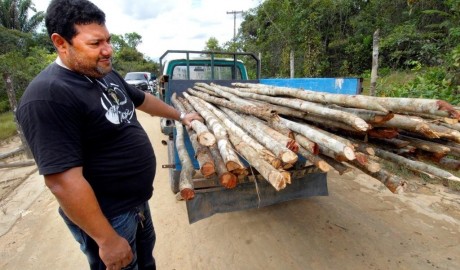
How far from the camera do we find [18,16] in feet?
72.5

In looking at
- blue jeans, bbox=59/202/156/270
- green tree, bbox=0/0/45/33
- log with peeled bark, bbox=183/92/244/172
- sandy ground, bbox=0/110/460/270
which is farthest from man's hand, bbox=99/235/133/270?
green tree, bbox=0/0/45/33

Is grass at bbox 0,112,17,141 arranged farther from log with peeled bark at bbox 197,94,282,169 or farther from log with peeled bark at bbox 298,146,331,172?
log with peeled bark at bbox 298,146,331,172

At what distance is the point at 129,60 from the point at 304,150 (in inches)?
1554

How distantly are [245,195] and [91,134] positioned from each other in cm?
155

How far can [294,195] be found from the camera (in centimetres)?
281

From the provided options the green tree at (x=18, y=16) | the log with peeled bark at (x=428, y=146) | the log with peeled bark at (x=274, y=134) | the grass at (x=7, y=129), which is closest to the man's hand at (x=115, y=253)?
the log with peeled bark at (x=274, y=134)

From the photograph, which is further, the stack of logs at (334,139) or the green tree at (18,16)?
the green tree at (18,16)

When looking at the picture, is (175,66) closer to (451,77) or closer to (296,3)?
(451,77)

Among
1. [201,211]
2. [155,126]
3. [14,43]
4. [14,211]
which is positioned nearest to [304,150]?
[201,211]

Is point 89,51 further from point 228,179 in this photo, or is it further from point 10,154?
point 10,154

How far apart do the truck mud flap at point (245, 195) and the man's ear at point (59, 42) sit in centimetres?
139

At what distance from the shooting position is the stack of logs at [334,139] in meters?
1.62

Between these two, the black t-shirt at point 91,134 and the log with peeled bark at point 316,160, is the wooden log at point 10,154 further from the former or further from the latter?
the log with peeled bark at point 316,160

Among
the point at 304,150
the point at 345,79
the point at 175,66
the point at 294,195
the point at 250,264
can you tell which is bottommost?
the point at 250,264
